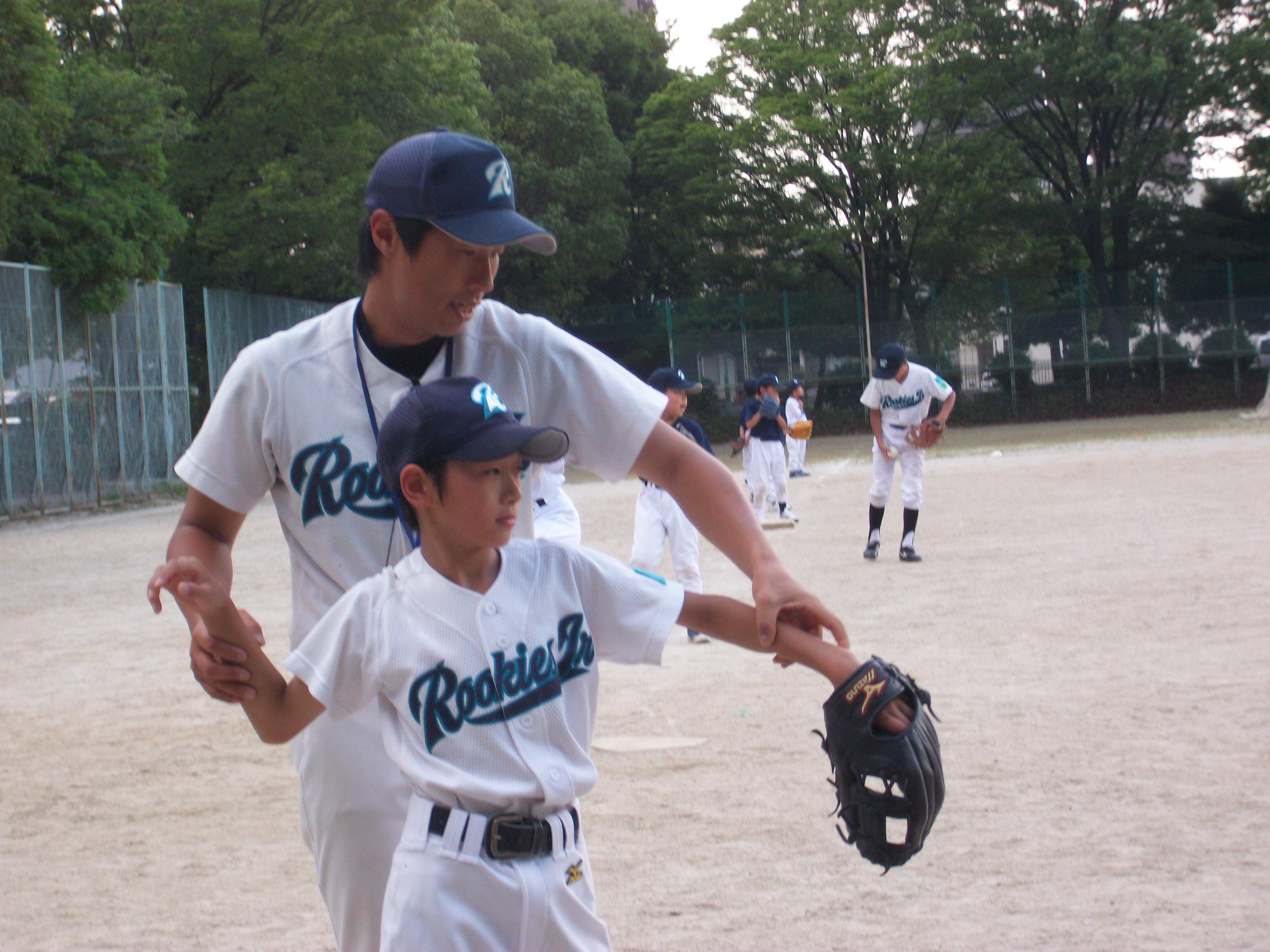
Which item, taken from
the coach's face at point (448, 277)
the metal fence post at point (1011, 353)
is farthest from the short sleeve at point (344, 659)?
the metal fence post at point (1011, 353)

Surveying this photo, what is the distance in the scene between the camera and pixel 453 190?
8.06 ft

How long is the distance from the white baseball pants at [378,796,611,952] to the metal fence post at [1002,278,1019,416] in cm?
3796

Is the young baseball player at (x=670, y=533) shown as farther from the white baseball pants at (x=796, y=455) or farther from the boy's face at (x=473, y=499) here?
the white baseball pants at (x=796, y=455)

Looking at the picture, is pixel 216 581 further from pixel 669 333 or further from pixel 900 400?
pixel 669 333

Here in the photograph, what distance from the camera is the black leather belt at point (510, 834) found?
2.32 m

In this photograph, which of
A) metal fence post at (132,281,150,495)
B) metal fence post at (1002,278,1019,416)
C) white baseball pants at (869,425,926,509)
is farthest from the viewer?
metal fence post at (1002,278,1019,416)

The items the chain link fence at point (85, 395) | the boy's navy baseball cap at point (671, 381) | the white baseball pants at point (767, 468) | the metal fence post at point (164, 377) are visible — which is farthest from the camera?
the metal fence post at point (164, 377)

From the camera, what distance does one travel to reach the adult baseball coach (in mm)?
2521

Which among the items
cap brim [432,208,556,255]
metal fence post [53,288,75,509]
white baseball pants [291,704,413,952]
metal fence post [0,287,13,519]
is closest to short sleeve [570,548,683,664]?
white baseball pants [291,704,413,952]

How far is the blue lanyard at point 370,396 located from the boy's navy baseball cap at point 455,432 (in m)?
0.09

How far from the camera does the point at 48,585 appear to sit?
41.3ft

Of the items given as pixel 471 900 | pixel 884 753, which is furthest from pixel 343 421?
pixel 884 753

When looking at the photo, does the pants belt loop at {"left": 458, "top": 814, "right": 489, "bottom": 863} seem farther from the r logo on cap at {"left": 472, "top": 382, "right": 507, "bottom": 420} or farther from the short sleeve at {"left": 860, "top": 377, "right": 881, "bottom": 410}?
the short sleeve at {"left": 860, "top": 377, "right": 881, "bottom": 410}

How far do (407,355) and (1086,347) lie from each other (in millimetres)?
38337
